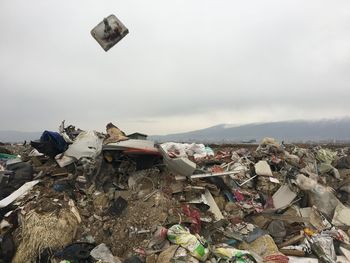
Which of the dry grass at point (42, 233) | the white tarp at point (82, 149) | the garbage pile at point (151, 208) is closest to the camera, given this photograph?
the dry grass at point (42, 233)

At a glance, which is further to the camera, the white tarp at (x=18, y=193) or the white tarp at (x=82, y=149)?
the white tarp at (x=82, y=149)

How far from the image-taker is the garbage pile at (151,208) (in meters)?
5.82

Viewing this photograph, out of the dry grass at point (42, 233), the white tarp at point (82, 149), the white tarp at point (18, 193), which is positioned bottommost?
the dry grass at point (42, 233)

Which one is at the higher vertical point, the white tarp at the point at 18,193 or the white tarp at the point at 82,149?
the white tarp at the point at 82,149

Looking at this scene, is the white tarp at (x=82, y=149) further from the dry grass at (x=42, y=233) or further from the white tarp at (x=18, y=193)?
the dry grass at (x=42, y=233)

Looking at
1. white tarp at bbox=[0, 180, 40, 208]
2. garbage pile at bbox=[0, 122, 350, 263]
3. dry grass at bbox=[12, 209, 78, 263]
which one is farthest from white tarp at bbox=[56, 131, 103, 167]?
dry grass at bbox=[12, 209, 78, 263]

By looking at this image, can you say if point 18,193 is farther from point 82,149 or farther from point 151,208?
point 151,208

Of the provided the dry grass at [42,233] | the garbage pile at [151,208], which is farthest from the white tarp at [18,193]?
the dry grass at [42,233]

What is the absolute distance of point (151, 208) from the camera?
6547mm

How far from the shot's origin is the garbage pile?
19.1 ft

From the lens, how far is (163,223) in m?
6.30

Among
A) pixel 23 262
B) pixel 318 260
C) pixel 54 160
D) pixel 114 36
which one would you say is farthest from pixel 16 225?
pixel 318 260

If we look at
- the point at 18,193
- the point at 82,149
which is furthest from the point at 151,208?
the point at 18,193

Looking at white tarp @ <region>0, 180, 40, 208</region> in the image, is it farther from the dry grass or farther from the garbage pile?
the dry grass
